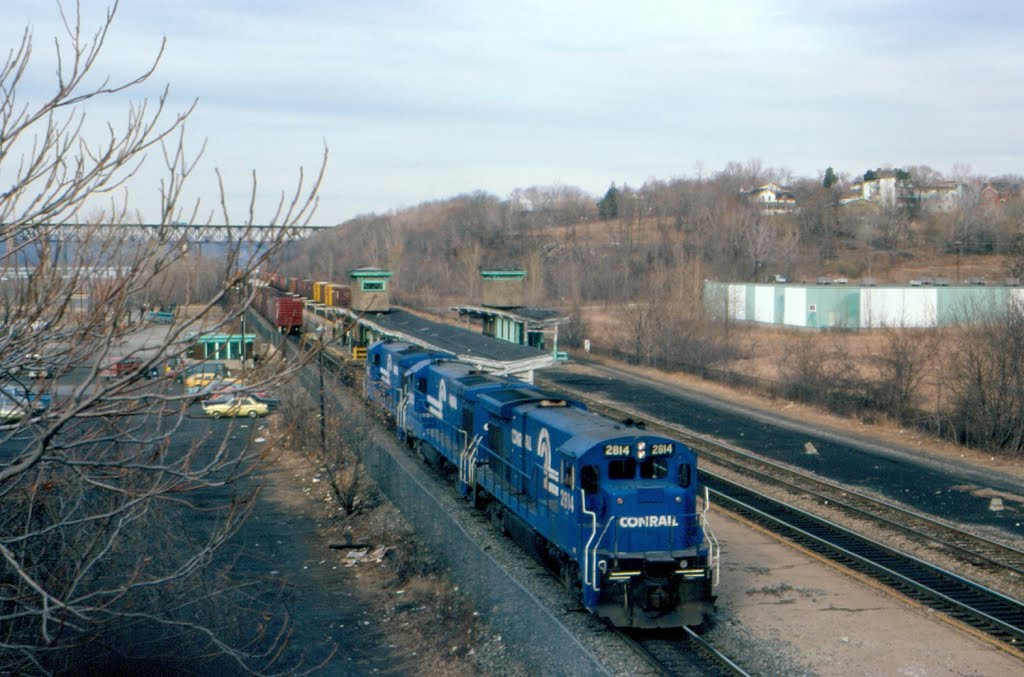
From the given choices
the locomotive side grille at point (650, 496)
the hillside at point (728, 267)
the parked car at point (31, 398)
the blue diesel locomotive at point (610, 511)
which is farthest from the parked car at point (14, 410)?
the hillside at point (728, 267)

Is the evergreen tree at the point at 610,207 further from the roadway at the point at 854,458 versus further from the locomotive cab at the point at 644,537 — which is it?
the locomotive cab at the point at 644,537

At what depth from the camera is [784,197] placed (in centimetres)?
14975

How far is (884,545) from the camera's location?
18531mm

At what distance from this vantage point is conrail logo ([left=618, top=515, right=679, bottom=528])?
13680 millimetres

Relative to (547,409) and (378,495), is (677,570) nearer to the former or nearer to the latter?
(547,409)

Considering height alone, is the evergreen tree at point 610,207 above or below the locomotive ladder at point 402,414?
above

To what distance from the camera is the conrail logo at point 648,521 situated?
13680 mm

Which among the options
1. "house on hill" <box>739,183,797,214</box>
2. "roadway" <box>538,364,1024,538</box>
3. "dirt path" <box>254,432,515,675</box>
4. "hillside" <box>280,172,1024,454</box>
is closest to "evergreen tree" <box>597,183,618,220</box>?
"hillside" <box>280,172,1024,454</box>

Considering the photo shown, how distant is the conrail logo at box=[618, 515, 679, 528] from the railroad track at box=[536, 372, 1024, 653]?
195 inches

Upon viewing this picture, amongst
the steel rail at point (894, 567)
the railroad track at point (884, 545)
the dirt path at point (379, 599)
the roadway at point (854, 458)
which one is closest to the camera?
the dirt path at point (379, 599)

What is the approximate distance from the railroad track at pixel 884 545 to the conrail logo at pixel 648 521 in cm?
495

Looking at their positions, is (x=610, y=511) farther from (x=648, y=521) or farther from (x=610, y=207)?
(x=610, y=207)

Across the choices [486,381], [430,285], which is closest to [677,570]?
[486,381]

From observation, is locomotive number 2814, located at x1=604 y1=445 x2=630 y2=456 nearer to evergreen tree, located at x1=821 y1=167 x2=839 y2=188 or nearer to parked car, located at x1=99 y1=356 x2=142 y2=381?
parked car, located at x1=99 y1=356 x2=142 y2=381
